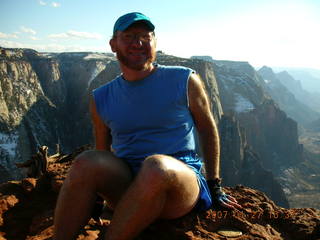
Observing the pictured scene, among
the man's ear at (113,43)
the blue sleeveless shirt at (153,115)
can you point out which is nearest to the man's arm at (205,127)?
the blue sleeveless shirt at (153,115)

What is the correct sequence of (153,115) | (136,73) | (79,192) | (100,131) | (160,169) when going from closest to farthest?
(160,169) < (79,192) < (153,115) < (136,73) < (100,131)

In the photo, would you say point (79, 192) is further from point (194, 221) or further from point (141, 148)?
point (194, 221)

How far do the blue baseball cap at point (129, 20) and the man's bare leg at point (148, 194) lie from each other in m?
1.54

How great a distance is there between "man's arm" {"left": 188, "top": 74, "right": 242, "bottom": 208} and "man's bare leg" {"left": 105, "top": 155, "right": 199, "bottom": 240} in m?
0.81

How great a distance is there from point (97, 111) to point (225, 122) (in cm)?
8981

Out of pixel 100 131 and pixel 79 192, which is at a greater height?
pixel 100 131

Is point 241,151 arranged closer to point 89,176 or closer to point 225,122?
point 225,122

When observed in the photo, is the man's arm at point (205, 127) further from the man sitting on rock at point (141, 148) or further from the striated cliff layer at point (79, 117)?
the striated cliff layer at point (79, 117)

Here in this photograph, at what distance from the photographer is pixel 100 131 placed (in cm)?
436

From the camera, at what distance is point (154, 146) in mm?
3664

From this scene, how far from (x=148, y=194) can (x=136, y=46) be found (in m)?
1.68

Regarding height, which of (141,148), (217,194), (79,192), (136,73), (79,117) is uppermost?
(136,73)

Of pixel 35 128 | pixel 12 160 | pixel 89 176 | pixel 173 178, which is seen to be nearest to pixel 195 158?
pixel 173 178

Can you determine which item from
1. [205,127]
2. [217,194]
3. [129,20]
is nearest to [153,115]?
[205,127]
